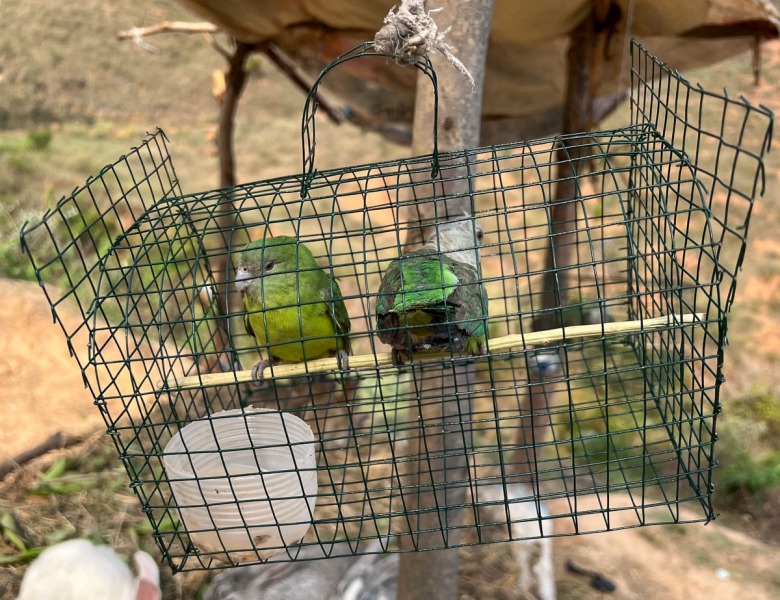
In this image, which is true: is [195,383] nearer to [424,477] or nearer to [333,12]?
[424,477]

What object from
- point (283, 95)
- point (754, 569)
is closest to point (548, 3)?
point (754, 569)

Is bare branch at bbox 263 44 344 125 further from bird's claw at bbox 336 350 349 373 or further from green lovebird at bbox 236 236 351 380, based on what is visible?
bird's claw at bbox 336 350 349 373

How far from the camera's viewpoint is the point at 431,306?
1.91 meters

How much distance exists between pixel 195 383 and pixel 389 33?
117 cm

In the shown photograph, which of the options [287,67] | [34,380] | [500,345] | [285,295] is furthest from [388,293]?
[34,380]

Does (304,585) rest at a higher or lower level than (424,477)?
lower

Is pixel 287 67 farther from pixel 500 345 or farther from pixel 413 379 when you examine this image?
pixel 500 345

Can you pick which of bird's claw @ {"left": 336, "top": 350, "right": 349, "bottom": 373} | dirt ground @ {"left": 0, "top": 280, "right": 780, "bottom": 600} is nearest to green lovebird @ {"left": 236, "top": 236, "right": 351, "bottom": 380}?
bird's claw @ {"left": 336, "top": 350, "right": 349, "bottom": 373}

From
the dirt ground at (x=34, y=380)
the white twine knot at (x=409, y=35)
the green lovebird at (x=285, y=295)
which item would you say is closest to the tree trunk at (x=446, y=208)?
the green lovebird at (x=285, y=295)

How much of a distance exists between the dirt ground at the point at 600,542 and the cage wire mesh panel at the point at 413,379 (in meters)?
0.16

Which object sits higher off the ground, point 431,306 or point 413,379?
point 431,306

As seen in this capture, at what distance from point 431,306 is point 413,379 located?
1.31 ft

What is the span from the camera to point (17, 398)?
4.44m

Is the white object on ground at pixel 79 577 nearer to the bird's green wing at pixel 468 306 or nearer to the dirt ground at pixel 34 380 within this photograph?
the bird's green wing at pixel 468 306
